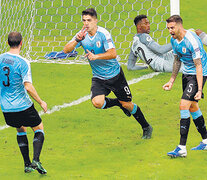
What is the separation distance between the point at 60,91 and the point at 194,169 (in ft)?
16.8

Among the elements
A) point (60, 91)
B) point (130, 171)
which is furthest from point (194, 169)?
point (60, 91)

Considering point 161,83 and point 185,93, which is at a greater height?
point 185,93

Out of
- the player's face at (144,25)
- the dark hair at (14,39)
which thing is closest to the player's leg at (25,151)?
the dark hair at (14,39)

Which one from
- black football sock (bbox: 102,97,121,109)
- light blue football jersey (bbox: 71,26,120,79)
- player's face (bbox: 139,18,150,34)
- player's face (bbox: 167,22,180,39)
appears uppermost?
player's face (bbox: 167,22,180,39)

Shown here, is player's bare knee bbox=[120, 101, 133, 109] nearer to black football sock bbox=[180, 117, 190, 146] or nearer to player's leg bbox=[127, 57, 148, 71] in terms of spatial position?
black football sock bbox=[180, 117, 190, 146]

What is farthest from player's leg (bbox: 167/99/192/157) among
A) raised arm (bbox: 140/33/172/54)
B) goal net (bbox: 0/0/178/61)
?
goal net (bbox: 0/0/178/61)

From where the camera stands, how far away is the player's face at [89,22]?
25.8 ft

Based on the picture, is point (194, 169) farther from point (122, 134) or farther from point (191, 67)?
point (122, 134)

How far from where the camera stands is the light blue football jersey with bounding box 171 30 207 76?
7.21m

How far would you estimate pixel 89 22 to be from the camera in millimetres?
7945

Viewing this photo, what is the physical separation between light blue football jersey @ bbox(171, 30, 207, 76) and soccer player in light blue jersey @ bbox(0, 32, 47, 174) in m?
1.95

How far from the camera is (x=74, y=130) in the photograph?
8.76 meters

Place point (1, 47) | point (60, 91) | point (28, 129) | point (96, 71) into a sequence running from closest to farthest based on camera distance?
point (96, 71) < point (28, 129) < point (60, 91) < point (1, 47)

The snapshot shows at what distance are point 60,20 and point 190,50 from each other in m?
8.79
